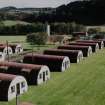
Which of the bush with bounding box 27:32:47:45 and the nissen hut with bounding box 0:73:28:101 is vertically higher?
the bush with bounding box 27:32:47:45

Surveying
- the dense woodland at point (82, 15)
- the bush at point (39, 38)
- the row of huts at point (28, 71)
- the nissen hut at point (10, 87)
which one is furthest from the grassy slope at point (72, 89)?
the dense woodland at point (82, 15)

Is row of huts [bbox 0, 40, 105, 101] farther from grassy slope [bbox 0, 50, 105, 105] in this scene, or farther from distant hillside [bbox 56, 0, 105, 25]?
distant hillside [bbox 56, 0, 105, 25]

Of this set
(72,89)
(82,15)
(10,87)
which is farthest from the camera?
(82,15)

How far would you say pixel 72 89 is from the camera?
48.8 m

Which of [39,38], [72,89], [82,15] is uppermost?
[82,15]

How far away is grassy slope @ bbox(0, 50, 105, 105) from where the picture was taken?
141 ft

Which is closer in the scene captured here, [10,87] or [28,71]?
[10,87]

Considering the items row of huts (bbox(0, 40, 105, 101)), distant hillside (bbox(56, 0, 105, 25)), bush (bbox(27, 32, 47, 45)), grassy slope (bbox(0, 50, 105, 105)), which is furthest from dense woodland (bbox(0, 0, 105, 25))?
grassy slope (bbox(0, 50, 105, 105))

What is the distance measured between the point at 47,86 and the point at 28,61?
1751cm

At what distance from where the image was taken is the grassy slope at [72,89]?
4306cm

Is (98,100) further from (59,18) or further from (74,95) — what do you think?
(59,18)

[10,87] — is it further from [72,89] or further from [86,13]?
[86,13]

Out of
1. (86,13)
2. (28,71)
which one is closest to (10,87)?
(28,71)

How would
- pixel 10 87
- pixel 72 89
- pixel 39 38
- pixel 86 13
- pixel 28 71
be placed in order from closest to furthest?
pixel 10 87, pixel 72 89, pixel 28 71, pixel 39 38, pixel 86 13
